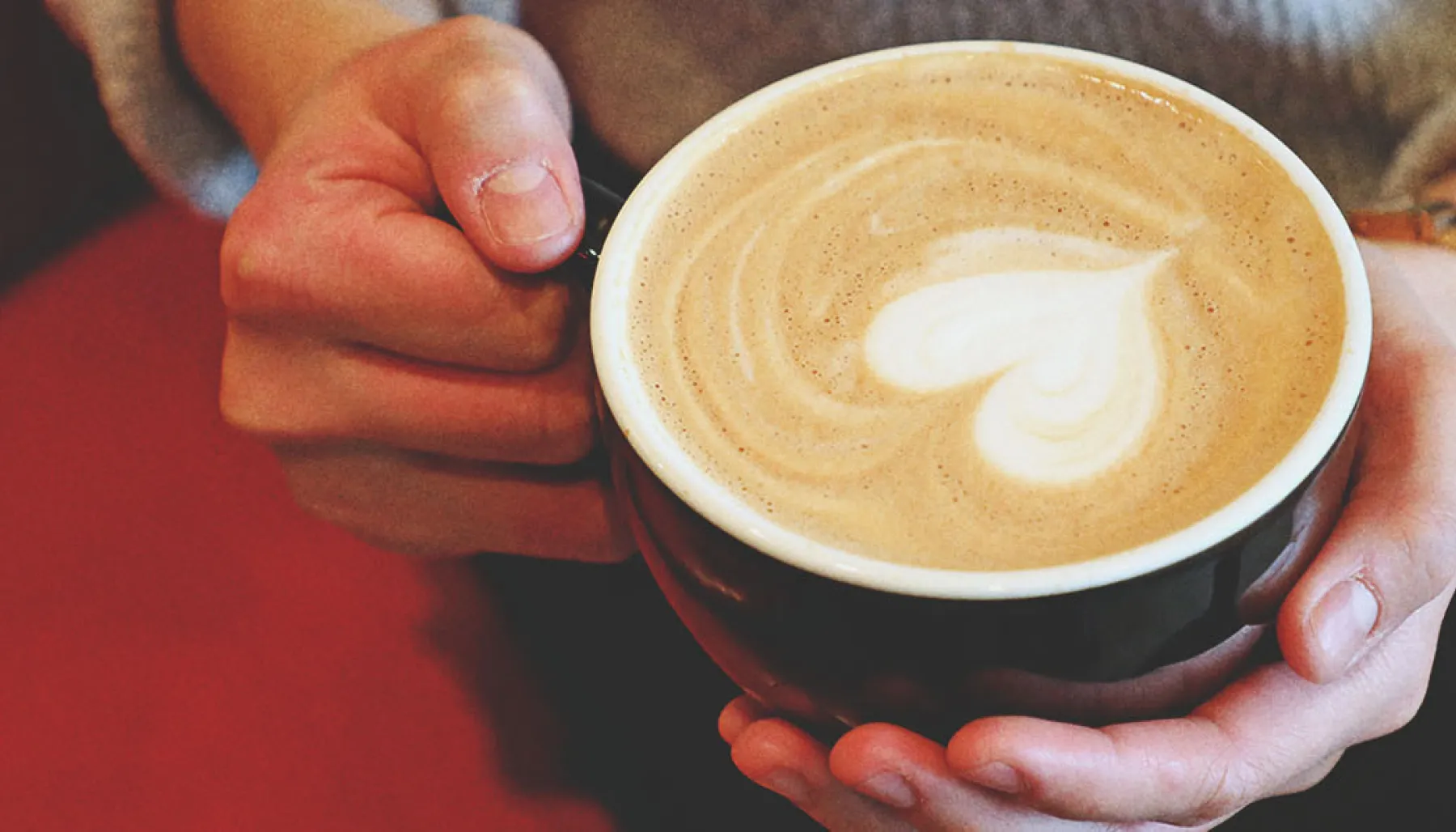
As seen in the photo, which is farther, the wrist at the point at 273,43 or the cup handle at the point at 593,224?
the wrist at the point at 273,43

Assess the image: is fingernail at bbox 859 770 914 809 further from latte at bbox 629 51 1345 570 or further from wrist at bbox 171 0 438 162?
wrist at bbox 171 0 438 162

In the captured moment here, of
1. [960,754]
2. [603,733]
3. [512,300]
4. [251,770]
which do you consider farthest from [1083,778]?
[251,770]

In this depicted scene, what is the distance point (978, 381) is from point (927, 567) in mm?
161

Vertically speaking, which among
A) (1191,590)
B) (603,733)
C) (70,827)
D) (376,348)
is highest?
(1191,590)

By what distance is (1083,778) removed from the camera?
1.33ft

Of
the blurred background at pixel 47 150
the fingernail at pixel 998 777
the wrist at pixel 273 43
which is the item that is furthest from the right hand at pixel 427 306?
the blurred background at pixel 47 150

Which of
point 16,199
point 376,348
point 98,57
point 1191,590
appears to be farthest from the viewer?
point 16,199

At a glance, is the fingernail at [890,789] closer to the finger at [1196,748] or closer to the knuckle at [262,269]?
the finger at [1196,748]

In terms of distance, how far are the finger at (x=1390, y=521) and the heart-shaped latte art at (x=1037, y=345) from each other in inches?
3.5

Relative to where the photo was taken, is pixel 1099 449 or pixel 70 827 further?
pixel 70 827

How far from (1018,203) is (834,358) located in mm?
137

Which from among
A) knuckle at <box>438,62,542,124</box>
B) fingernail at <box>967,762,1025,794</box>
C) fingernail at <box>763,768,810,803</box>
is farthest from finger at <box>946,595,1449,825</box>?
knuckle at <box>438,62,542,124</box>

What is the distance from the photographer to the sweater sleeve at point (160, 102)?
2.58 ft

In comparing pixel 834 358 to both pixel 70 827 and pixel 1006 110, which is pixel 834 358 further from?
pixel 70 827
